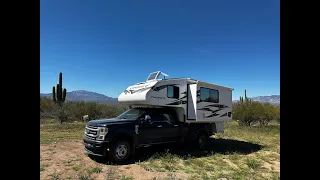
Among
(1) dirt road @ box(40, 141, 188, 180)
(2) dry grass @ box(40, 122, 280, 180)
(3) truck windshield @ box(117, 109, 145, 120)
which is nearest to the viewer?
(1) dirt road @ box(40, 141, 188, 180)

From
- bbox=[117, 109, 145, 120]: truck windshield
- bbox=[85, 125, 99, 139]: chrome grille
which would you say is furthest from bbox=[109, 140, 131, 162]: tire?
bbox=[117, 109, 145, 120]: truck windshield

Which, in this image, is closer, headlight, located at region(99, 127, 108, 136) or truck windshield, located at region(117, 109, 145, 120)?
headlight, located at region(99, 127, 108, 136)

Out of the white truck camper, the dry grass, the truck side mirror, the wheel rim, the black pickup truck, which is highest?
the white truck camper

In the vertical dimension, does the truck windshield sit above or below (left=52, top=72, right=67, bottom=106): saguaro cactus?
below

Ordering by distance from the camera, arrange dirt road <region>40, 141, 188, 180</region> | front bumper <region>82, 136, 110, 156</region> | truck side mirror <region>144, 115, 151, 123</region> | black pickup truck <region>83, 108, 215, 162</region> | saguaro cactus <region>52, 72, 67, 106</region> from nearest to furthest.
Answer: dirt road <region>40, 141, 188, 180</region> < front bumper <region>82, 136, 110, 156</region> < black pickup truck <region>83, 108, 215, 162</region> < truck side mirror <region>144, 115, 151, 123</region> < saguaro cactus <region>52, 72, 67, 106</region>

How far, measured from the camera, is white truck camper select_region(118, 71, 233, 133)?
957 cm

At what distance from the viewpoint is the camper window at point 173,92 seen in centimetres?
1001

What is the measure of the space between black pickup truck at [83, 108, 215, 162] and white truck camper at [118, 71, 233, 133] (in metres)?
0.37

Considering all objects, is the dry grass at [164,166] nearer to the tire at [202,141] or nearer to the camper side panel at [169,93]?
the tire at [202,141]

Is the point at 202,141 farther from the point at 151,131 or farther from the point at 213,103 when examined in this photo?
the point at 151,131

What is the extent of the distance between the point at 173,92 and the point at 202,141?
9.67ft

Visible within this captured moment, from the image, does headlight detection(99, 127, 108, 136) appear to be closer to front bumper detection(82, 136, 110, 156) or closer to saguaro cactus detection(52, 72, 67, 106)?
front bumper detection(82, 136, 110, 156)

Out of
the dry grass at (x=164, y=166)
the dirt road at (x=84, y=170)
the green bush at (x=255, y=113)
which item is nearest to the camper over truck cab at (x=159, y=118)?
the dirt road at (x=84, y=170)

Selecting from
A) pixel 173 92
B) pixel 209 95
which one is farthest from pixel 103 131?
pixel 209 95
